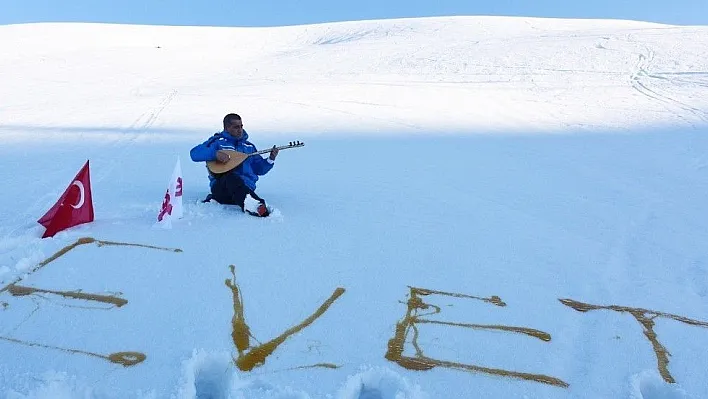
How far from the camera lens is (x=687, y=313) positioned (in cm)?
314

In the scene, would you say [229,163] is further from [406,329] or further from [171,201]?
[406,329]

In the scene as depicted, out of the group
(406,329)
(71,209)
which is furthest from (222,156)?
(406,329)

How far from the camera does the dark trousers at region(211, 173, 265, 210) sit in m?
4.51

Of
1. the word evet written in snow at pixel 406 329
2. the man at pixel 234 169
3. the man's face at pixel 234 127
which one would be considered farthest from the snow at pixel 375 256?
the man's face at pixel 234 127

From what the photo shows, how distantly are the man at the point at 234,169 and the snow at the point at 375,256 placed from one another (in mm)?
151

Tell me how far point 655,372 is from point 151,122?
801 centimetres

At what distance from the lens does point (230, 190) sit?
180 inches

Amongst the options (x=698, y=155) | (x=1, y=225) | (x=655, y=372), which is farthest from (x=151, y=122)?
(x=655, y=372)

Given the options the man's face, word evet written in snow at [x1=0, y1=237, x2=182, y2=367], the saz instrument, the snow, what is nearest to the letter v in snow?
the snow

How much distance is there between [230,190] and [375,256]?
4.63 ft

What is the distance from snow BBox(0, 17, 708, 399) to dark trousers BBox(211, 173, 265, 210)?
89 millimetres

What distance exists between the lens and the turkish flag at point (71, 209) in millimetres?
3807

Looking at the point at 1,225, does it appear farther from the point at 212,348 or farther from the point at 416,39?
the point at 416,39

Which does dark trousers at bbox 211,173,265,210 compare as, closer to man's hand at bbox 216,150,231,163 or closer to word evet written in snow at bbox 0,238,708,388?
man's hand at bbox 216,150,231,163
